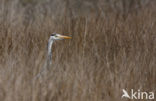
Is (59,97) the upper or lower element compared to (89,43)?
lower

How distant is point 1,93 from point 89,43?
1.87 m

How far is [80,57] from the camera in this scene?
4250 millimetres

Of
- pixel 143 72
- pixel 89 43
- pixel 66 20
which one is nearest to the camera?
pixel 143 72

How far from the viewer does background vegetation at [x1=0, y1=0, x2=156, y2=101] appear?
3551 millimetres

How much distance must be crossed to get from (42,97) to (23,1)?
10.3 metres

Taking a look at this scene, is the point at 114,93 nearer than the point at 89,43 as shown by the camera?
Yes

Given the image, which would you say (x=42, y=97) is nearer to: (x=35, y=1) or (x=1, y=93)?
(x=1, y=93)

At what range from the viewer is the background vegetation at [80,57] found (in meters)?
3.55

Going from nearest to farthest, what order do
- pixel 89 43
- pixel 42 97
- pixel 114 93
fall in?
pixel 42 97 → pixel 114 93 → pixel 89 43

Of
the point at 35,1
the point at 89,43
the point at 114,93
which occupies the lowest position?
the point at 114,93

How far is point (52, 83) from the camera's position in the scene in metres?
3.52

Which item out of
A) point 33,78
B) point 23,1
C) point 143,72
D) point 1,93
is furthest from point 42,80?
point 23,1

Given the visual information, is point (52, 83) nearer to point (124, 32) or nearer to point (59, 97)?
point (59, 97)

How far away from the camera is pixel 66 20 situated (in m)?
5.45
